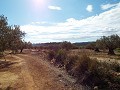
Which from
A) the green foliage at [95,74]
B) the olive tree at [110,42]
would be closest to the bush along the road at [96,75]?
the green foliage at [95,74]

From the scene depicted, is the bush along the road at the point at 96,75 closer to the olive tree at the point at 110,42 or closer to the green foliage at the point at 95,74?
the green foliage at the point at 95,74

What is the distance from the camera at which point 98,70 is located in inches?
758

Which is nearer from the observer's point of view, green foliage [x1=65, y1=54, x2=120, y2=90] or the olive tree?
green foliage [x1=65, y1=54, x2=120, y2=90]

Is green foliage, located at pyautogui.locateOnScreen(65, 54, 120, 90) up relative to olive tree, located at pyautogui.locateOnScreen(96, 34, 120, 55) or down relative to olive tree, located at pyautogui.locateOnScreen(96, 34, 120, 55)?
down

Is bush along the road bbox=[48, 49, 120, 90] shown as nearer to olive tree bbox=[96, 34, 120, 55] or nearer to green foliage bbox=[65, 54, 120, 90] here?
green foliage bbox=[65, 54, 120, 90]

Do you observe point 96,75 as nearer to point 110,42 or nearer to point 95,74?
point 95,74

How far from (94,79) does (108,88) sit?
2.02 meters

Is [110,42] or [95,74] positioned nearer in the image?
[95,74]

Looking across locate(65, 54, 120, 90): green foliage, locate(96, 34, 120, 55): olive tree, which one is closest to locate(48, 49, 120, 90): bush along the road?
locate(65, 54, 120, 90): green foliage

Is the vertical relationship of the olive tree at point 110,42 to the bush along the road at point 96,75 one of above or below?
above

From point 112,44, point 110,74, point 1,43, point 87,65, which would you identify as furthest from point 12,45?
point 110,74

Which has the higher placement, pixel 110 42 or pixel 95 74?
pixel 110 42

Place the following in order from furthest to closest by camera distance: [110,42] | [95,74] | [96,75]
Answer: [110,42]
[95,74]
[96,75]

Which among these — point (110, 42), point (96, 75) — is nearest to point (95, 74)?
point (96, 75)
